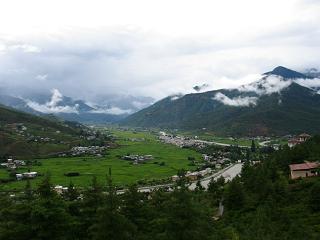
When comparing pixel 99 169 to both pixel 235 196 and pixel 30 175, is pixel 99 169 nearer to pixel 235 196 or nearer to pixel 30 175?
pixel 30 175

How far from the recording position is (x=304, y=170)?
285 feet

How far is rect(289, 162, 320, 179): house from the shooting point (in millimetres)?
85738

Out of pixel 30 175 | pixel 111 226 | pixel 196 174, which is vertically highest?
pixel 111 226

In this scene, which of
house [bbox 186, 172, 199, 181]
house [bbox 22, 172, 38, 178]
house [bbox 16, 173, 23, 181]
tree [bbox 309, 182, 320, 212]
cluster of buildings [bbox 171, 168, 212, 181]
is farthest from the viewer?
house [bbox 186, 172, 199, 181]

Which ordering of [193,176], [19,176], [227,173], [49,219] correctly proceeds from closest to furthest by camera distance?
[49,219], [19,176], [193,176], [227,173]

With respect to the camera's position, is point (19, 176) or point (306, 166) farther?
point (19, 176)

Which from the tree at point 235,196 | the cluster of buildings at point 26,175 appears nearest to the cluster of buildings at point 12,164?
the cluster of buildings at point 26,175

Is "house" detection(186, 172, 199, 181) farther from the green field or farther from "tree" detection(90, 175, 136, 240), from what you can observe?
"tree" detection(90, 175, 136, 240)

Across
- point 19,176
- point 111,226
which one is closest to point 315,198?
point 111,226

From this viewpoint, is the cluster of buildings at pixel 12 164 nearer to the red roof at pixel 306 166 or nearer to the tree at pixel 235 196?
the red roof at pixel 306 166

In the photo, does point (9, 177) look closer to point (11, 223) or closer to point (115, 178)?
point (115, 178)

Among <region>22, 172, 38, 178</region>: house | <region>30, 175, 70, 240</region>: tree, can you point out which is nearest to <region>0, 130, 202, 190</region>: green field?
<region>22, 172, 38, 178</region>: house

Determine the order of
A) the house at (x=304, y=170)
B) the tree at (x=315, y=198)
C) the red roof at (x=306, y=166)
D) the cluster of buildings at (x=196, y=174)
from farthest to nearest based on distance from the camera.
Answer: the cluster of buildings at (x=196, y=174) < the red roof at (x=306, y=166) < the house at (x=304, y=170) < the tree at (x=315, y=198)

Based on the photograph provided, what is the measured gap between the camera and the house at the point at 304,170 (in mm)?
85738
